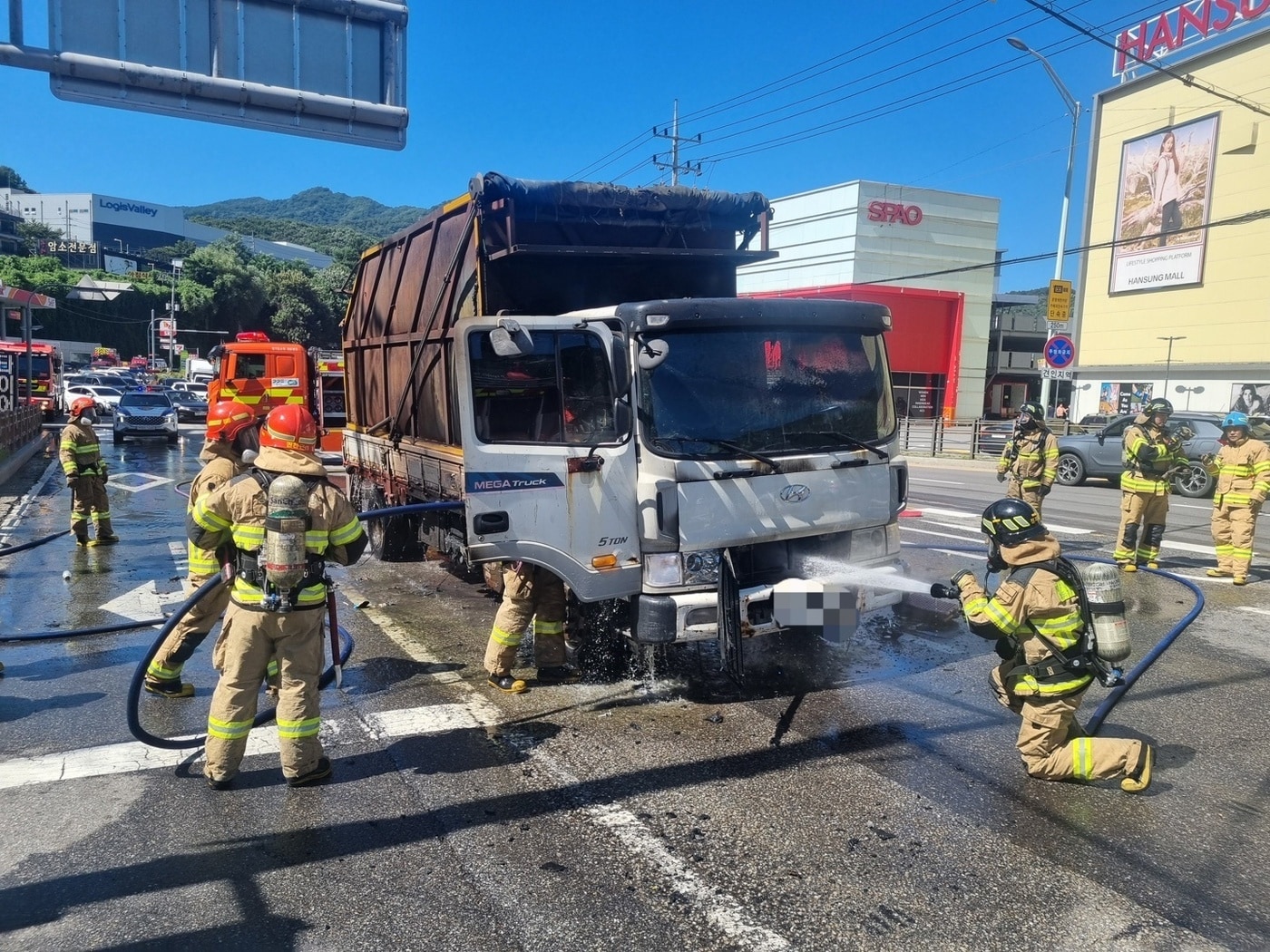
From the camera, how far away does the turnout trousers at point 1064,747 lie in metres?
3.96

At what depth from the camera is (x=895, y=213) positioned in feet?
126

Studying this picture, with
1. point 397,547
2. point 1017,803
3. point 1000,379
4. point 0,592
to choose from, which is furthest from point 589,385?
point 1000,379

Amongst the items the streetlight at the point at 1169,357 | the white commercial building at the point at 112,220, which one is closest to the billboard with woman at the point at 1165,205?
the streetlight at the point at 1169,357

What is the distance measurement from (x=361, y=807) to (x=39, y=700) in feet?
8.47

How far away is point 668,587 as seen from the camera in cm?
498

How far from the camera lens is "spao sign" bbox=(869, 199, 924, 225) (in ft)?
124

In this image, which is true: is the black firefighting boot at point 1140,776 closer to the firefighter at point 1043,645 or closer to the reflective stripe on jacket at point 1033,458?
the firefighter at point 1043,645

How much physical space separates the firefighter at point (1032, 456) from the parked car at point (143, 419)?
75.2ft

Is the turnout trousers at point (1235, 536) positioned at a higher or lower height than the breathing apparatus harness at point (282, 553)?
lower

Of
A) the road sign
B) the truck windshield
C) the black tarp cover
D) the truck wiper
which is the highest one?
the road sign

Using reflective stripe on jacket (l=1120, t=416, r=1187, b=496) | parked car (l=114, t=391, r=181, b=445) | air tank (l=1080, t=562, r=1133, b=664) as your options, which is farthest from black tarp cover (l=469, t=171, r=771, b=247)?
parked car (l=114, t=391, r=181, b=445)

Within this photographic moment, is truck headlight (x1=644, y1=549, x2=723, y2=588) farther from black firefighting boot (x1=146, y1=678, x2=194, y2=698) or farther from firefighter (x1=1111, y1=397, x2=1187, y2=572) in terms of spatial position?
firefighter (x1=1111, y1=397, x2=1187, y2=572)

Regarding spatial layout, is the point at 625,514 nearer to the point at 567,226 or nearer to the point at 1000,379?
the point at 567,226

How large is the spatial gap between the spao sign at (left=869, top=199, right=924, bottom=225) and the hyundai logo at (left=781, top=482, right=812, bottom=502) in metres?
35.5
